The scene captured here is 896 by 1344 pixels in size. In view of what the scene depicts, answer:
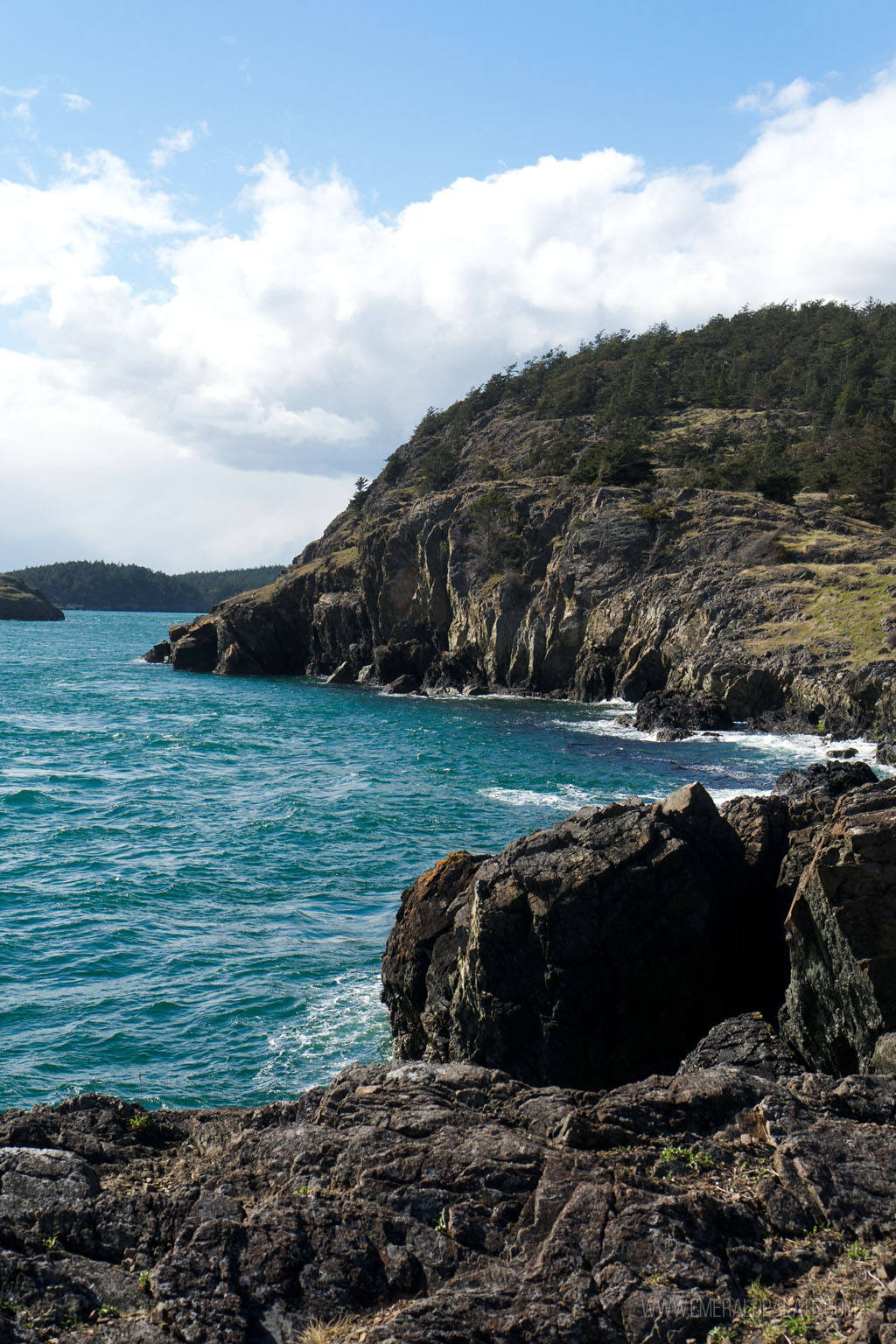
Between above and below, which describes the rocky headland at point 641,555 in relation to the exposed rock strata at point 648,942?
above

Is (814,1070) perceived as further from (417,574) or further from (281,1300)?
(417,574)

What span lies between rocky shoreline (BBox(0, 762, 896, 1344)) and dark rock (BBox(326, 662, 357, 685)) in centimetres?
7484

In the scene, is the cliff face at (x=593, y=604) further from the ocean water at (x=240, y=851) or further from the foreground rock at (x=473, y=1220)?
the foreground rock at (x=473, y=1220)

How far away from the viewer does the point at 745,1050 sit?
13.1 m

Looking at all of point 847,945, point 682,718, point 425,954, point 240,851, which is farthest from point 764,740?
point 847,945

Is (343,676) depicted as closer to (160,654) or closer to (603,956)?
(160,654)

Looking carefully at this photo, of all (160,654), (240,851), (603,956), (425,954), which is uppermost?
(160,654)

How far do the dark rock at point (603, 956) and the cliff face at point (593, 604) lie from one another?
34.7 meters

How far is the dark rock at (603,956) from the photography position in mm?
14695

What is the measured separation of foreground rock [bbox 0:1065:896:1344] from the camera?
6699mm

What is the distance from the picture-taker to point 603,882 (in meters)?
15.4

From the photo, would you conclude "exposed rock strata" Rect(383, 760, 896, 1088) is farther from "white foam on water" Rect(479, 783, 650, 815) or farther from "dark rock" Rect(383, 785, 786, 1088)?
"white foam on water" Rect(479, 783, 650, 815)

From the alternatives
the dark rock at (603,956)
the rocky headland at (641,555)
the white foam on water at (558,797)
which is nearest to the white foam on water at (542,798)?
the white foam on water at (558,797)

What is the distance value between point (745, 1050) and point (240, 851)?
19.8m
